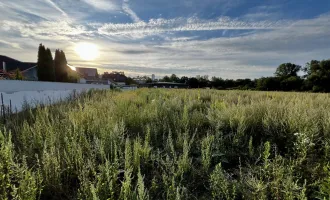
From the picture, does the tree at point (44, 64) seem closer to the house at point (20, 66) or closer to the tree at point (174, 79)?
the house at point (20, 66)

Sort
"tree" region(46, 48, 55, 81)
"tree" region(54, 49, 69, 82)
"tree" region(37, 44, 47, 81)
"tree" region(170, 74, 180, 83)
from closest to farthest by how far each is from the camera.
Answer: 1. "tree" region(37, 44, 47, 81)
2. "tree" region(46, 48, 55, 81)
3. "tree" region(54, 49, 69, 82)
4. "tree" region(170, 74, 180, 83)

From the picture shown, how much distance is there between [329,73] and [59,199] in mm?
52491

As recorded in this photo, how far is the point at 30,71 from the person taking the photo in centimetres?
3709

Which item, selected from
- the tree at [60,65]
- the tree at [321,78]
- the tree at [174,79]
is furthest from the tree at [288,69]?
the tree at [60,65]

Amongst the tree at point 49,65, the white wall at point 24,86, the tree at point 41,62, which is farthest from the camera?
the tree at point 49,65

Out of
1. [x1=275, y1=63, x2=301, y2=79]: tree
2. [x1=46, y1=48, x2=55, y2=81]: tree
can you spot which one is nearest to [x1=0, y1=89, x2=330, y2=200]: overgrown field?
[x1=46, y1=48, x2=55, y2=81]: tree

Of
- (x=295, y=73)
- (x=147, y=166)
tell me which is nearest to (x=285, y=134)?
(x=147, y=166)

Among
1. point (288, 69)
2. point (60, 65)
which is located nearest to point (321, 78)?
point (288, 69)

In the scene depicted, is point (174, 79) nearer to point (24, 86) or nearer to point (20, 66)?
point (20, 66)

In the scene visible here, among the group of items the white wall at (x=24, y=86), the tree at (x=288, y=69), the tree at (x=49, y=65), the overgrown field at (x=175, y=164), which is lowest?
the overgrown field at (x=175, y=164)

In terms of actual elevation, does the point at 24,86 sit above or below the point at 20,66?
below

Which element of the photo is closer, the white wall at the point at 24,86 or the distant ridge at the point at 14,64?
the white wall at the point at 24,86

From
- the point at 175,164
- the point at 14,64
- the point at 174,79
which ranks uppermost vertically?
the point at 14,64

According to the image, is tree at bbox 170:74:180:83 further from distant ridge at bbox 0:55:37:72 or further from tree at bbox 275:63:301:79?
distant ridge at bbox 0:55:37:72
